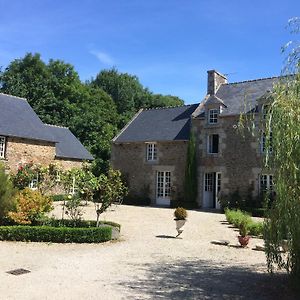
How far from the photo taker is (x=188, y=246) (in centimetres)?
1145

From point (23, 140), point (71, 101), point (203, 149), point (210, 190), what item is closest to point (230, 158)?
point (203, 149)

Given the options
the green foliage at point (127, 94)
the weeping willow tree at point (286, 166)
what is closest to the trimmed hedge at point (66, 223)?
the weeping willow tree at point (286, 166)

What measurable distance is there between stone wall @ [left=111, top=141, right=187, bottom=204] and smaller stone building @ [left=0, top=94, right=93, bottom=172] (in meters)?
4.25

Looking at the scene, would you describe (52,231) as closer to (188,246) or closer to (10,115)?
(188,246)

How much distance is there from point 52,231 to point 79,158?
19165 millimetres

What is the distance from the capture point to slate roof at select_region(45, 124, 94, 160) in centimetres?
2942

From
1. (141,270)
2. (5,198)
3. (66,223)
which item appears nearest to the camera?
(141,270)

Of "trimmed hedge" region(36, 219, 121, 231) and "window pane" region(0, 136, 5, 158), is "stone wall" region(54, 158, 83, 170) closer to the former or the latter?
"window pane" region(0, 136, 5, 158)

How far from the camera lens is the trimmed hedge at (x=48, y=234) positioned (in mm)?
11484

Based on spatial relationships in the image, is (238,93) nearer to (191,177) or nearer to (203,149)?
(203,149)

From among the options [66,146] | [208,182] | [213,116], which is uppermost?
[213,116]

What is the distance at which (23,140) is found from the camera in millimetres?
25344

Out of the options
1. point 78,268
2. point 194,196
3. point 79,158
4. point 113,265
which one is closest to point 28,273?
point 78,268

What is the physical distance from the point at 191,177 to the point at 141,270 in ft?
49.2
